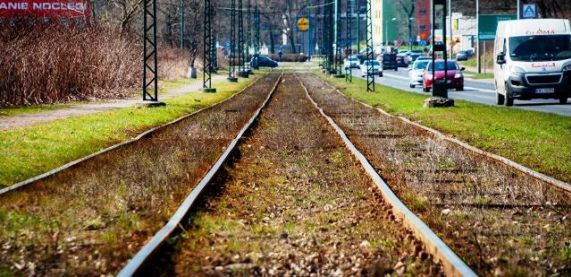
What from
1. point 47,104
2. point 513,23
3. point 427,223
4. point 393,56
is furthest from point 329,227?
point 393,56

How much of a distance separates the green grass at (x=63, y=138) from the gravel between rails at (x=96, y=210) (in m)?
0.71

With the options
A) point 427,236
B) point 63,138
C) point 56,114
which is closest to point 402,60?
point 56,114

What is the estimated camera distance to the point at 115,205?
962 centimetres

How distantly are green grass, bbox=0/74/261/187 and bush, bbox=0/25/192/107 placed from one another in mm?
3823

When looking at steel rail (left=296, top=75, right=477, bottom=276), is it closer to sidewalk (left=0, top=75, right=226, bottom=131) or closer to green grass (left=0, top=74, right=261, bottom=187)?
green grass (left=0, top=74, right=261, bottom=187)

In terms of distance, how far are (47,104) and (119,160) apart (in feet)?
62.4

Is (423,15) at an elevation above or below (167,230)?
above

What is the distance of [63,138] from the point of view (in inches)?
727

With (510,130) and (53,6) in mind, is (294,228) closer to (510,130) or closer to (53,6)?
(510,130)

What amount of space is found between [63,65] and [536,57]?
638 inches

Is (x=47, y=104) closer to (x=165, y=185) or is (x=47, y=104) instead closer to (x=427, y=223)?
(x=165, y=185)

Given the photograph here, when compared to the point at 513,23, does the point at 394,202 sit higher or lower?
lower

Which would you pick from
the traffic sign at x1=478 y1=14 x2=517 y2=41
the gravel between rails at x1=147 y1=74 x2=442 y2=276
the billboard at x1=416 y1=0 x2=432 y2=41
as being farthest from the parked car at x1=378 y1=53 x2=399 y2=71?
the gravel between rails at x1=147 y1=74 x2=442 y2=276

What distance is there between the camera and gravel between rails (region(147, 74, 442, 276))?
677cm
